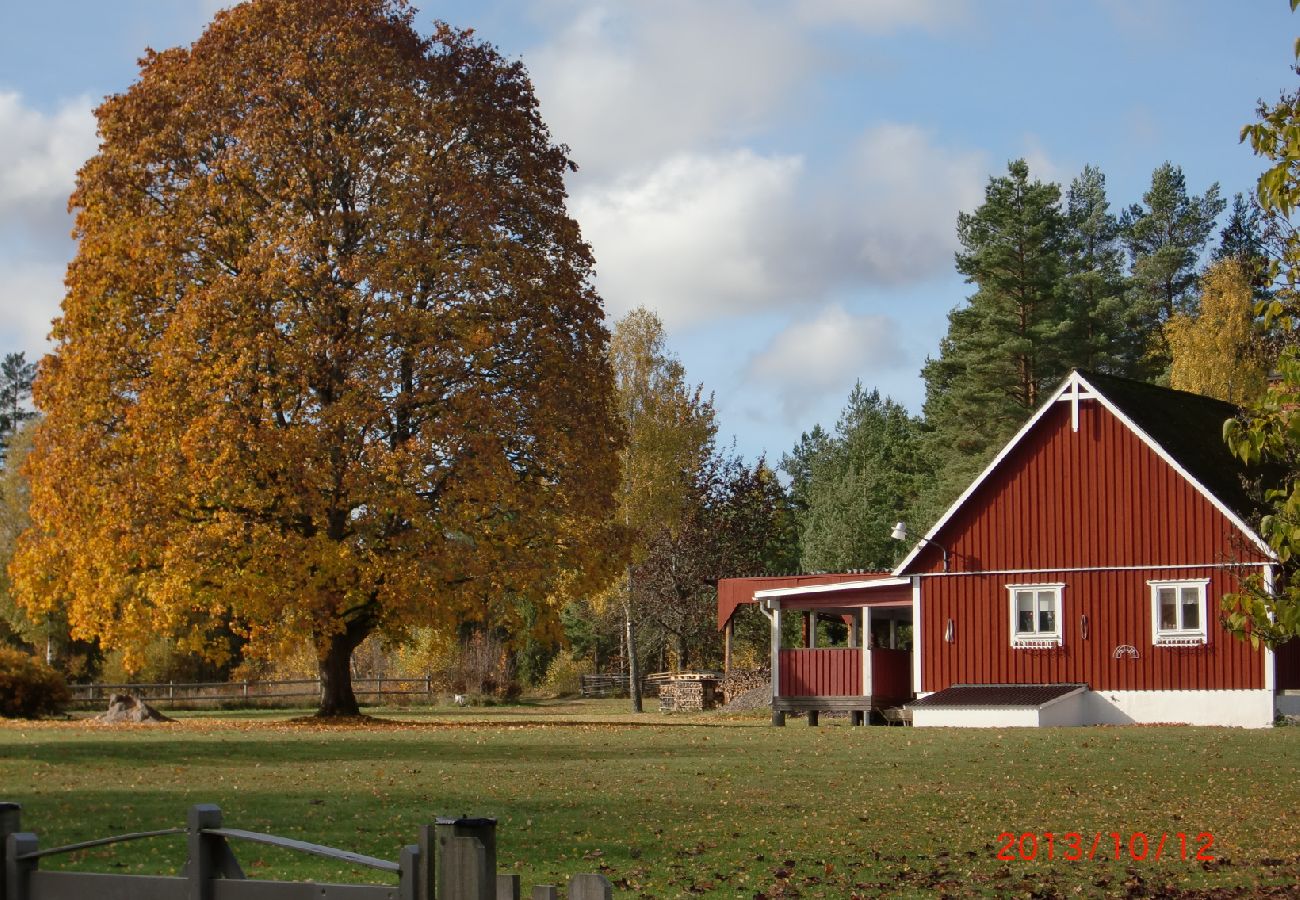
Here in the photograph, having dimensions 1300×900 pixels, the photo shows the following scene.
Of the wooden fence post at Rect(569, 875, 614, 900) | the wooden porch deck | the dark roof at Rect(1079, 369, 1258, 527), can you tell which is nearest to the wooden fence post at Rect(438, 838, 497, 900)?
the wooden fence post at Rect(569, 875, 614, 900)

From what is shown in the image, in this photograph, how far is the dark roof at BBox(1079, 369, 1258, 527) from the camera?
113 ft

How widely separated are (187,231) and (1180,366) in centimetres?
3928

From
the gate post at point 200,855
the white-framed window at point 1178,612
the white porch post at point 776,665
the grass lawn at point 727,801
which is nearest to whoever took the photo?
the gate post at point 200,855

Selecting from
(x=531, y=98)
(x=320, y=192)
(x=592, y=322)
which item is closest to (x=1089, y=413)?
(x=592, y=322)

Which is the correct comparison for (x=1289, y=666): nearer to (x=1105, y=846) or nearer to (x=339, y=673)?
(x=339, y=673)

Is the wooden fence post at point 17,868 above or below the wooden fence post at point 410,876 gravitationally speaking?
below

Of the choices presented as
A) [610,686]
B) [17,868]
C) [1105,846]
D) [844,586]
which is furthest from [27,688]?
[17,868]

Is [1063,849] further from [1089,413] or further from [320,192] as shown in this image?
[320,192]

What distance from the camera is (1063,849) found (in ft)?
47.2

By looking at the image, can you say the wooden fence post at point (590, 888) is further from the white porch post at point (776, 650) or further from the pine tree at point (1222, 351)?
the pine tree at point (1222, 351)

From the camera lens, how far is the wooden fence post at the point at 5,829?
6.70m

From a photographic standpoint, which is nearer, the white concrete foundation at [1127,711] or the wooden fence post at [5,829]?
the wooden fence post at [5,829]

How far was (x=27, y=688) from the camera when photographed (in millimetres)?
39469

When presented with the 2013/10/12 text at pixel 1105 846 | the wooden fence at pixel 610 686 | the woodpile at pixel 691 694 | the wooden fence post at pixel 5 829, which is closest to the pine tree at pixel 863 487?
the wooden fence at pixel 610 686
